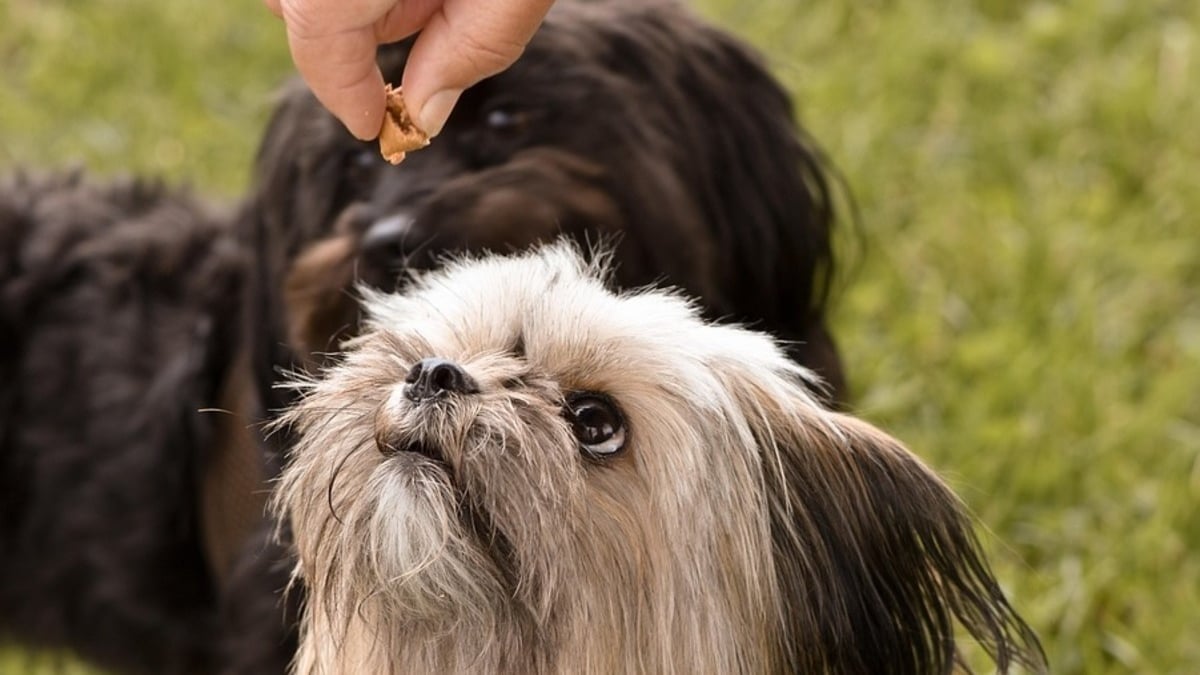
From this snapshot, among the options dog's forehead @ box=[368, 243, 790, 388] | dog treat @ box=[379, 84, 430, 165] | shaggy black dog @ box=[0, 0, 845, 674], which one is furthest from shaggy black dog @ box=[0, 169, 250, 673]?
Result: dog's forehead @ box=[368, 243, 790, 388]

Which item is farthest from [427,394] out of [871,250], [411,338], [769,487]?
[871,250]

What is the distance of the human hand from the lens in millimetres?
2066

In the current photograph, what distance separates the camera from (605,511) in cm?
196

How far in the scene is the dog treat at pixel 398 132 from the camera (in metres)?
2.22

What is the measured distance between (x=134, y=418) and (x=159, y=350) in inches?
5.8

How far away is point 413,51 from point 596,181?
26.8 inches

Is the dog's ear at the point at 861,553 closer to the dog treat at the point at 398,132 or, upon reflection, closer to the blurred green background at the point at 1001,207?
the dog treat at the point at 398,132

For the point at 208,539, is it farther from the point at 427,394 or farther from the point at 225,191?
the point at 225,191

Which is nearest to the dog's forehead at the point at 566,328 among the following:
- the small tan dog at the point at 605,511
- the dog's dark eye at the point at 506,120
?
the small tan dog at the point at 605,511

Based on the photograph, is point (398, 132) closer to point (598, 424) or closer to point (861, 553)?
point (598, 424)

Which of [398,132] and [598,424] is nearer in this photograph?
[598,424]

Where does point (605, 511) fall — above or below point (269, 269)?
above

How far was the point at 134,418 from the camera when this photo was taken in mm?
3398

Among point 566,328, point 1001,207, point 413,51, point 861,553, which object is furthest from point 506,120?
point 1001,207
